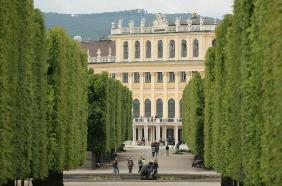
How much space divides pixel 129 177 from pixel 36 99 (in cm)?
1789

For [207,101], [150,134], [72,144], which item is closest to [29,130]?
[72,144]

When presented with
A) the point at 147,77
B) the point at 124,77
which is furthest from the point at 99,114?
the point at 124,77

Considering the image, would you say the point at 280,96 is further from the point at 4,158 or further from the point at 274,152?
the point at 4,158

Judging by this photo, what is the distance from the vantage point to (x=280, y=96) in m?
15.0

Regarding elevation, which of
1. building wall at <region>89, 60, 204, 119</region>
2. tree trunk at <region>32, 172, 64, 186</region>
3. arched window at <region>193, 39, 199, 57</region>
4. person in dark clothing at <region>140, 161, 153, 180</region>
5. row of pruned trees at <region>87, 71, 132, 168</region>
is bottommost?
person in dark clothing at <region>140, 161, 153, 180</region>

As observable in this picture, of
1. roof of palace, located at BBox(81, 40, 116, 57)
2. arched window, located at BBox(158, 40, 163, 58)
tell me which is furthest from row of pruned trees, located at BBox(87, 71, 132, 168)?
roof of palace, located at BBox(81, 40, 116, 57)

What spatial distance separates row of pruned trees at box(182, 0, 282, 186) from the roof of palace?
87.0 m

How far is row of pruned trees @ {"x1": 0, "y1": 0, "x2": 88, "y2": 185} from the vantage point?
66.9 feet

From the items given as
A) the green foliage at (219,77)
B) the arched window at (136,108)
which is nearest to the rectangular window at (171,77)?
the arched window at (136,108)

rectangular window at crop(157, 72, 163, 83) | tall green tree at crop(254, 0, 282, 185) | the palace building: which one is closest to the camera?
tall green tree at crop(254, 0, 282, 185)

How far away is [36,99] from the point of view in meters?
26.2

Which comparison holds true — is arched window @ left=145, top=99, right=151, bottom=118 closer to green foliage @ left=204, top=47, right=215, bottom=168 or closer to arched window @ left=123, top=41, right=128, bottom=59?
arched window @ left=123, top=41, right=128, bottom=59

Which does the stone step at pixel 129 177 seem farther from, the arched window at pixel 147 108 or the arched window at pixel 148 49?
the arched window at pixel 148 49

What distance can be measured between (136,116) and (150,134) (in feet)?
18.5
